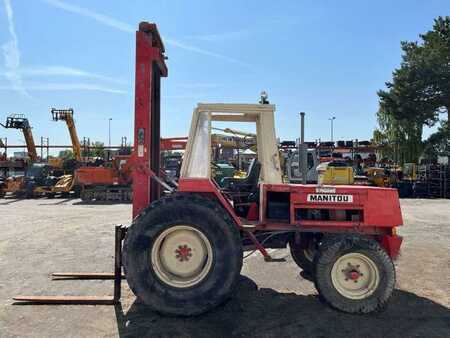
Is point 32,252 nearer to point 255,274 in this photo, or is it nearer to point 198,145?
point 255,274

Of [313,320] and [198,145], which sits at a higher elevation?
[198,145]

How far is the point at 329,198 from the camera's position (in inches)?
218

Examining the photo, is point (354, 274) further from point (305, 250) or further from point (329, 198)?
point (305, 250)

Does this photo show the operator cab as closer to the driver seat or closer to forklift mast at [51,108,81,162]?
the driver seat

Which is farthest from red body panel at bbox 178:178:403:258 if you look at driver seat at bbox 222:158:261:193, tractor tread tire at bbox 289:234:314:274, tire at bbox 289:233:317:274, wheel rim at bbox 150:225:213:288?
tractor tread tire at bbox 289:234:314:274

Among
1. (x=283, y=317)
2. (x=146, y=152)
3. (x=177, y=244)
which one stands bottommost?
(x=283, y=317)

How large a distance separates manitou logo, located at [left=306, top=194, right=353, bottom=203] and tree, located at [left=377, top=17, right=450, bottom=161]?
26754 millimetres

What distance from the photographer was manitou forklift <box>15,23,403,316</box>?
5.02 metres

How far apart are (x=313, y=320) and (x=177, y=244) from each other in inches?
72.7

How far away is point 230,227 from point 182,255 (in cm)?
70

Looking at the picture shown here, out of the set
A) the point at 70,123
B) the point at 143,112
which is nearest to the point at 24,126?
the point at 70,123

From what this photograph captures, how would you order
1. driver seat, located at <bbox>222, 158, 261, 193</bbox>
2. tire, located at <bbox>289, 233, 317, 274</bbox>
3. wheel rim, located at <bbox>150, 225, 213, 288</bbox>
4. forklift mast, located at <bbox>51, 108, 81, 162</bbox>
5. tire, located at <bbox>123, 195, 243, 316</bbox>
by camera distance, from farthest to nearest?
forklift mast, located at <bbox>51, 108, 81, 162</bbox> → tire, located at <bbox>289, 233, 317, 274</bbox> → driver seat, located at <bbox>222, 158, 261, 193</bbox> → wheel rim, located at <bbox>150, 225, 213, 288</bbox> → tire, located at <bbox>123, 195, 243, 316</bbox>

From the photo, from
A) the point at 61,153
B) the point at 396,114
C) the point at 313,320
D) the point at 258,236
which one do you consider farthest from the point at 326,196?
the point at 61,153

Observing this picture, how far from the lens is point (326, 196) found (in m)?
5.53
